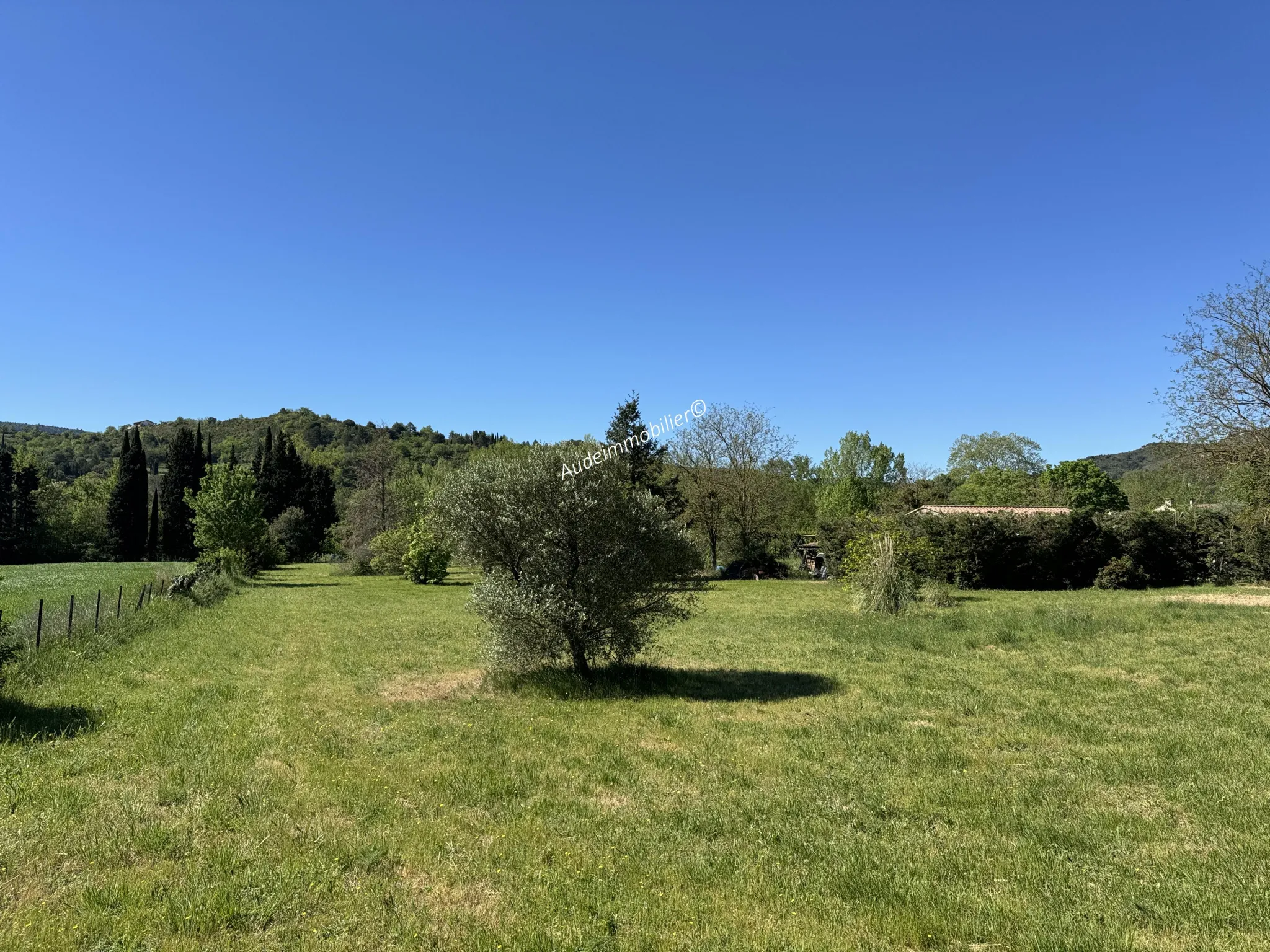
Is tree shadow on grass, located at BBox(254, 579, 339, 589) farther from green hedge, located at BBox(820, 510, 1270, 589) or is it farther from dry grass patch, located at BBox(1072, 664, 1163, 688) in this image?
dry grass patch, located at BBox(1072, 664, 1163, 688)

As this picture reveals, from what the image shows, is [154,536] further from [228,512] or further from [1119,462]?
[1119,462]

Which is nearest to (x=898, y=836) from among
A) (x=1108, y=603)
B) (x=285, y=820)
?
(x=285, y=820)

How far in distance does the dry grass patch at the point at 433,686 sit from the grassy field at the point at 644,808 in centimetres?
10

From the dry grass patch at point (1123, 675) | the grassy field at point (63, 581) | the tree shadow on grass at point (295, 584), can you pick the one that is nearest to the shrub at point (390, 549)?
the tree shadow on grass at point (295, 584)

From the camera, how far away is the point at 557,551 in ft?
35.9

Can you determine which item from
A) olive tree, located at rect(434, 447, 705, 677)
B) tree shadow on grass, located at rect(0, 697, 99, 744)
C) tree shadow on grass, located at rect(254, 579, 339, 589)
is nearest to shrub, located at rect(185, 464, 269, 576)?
tree shadow on grass, located at rect(254, 579, 339, 589)

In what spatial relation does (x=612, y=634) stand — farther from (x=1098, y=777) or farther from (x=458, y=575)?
(x=458, y=575)

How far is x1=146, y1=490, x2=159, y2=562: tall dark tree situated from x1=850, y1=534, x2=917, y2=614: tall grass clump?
200 feet

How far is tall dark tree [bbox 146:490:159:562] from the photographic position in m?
58.6

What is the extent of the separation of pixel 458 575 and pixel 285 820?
126 ft

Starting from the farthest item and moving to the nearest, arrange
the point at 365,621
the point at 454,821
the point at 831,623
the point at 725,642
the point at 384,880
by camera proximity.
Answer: the point at 365,621
the point at 831,623
the point at 725,642
the point at 454,821
the point at 384,880

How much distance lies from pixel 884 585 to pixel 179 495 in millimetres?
58930

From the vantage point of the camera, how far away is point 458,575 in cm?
4284

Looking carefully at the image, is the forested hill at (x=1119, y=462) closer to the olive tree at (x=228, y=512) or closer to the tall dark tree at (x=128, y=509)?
the olive tree at (x=228, y=512)
